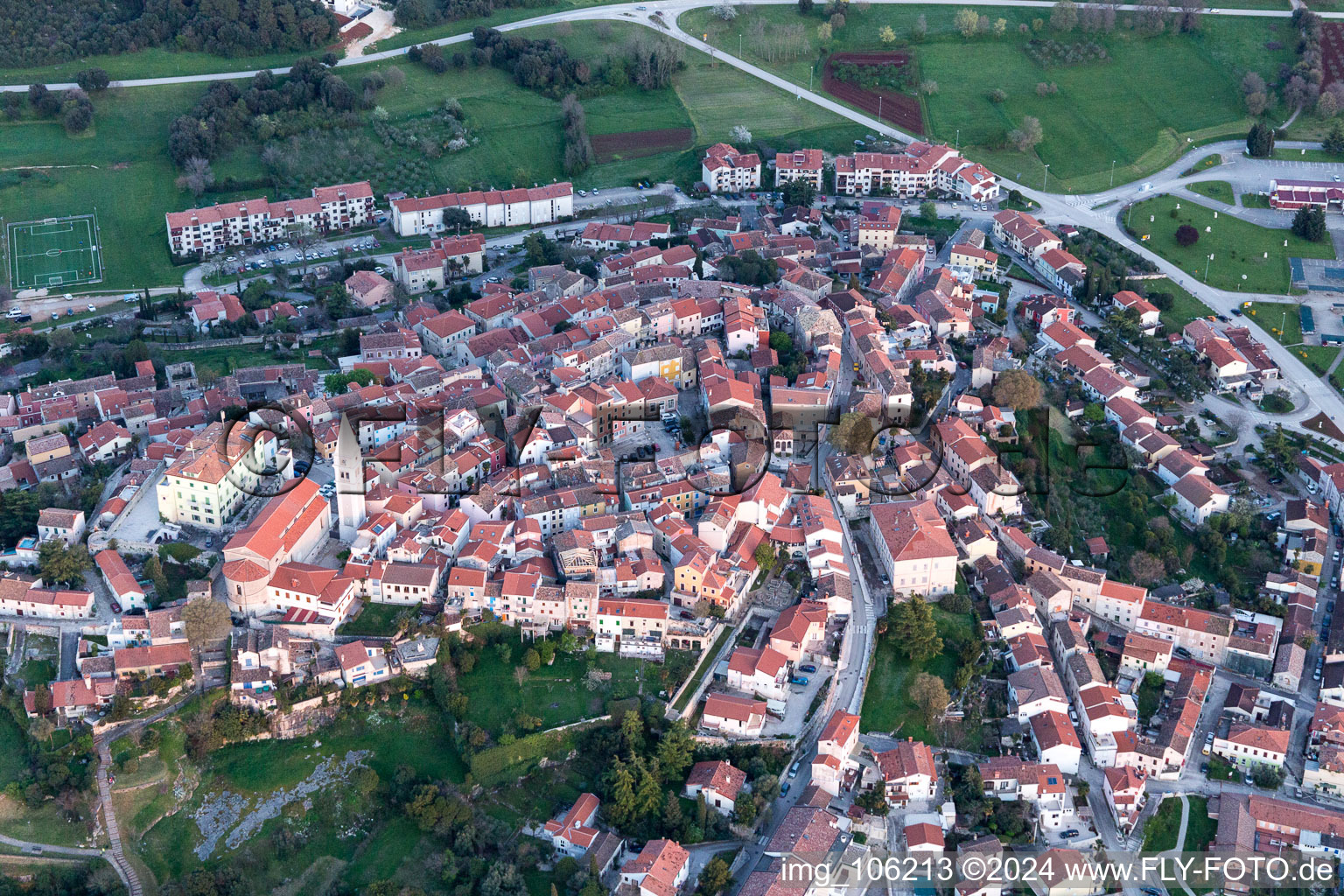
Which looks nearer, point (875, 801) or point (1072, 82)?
point (875, 801)

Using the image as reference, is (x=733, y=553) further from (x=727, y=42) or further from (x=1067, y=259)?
(x=727, y=42)

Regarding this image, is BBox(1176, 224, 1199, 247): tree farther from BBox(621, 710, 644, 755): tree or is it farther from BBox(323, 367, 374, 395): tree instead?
BBox(621, 710, 644, 755): tree

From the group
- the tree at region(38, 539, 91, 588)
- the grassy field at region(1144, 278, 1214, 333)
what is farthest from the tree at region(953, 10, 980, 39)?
the tree at region(38, 539, 91, 588)

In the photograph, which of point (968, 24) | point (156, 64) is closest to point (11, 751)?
point (156, 64)

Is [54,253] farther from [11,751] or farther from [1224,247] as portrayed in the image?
[1224,247]

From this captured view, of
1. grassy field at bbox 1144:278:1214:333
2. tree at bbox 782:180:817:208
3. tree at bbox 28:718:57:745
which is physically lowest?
tree at bbox 28:718:57:745

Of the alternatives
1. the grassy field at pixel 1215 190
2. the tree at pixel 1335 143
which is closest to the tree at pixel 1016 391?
the grassy field at pixel 1215 190
